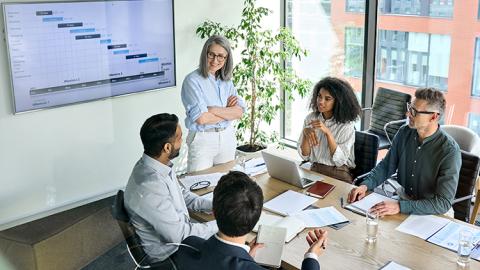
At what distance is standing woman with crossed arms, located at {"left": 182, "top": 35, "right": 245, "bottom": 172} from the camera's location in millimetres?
3812

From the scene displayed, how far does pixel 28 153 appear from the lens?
159 inches

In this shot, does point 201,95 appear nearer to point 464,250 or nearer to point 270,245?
point 270,245

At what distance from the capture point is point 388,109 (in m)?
4.78

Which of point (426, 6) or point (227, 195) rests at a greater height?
point (426, 6)

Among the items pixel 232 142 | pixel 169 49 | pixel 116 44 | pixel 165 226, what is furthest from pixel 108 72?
pixel 165 226

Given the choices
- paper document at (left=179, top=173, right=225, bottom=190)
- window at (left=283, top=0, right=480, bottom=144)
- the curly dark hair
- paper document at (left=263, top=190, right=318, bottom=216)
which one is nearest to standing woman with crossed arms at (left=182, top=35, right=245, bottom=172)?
→ paper document at (left=179, top=173, right=225, bottom=190)

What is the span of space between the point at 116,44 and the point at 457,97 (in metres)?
2.99

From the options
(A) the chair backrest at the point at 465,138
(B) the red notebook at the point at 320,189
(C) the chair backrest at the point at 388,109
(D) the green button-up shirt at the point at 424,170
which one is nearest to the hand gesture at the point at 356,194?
(B) the red notebook at the point at 320,189

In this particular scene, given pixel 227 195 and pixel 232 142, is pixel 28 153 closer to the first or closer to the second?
pixel 232 142

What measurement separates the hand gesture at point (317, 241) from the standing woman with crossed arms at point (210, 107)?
5.52ft

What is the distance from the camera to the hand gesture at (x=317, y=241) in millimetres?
2186

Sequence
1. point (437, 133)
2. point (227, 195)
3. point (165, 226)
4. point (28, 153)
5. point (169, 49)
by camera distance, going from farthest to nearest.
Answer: point (169, 49) → point (28, 153) → point (437, 133) → point (165, 226) → point (227, 195)

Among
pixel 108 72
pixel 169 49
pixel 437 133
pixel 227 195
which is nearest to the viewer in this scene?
pixel 227 195

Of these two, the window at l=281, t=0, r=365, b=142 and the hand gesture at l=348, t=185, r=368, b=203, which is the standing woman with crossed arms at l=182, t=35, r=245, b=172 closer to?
the hand gesture at l=348, t=185, r=368, b=203
